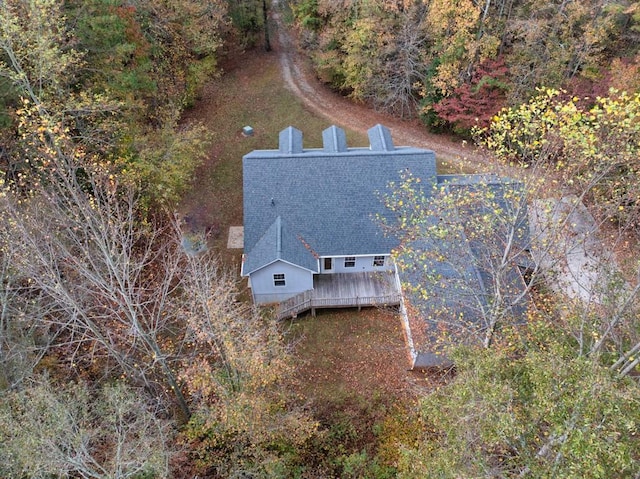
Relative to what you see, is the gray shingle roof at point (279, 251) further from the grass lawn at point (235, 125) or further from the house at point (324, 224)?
the grass lawn at point (235, 125)

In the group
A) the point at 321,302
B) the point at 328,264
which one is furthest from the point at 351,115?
the point at 321,302

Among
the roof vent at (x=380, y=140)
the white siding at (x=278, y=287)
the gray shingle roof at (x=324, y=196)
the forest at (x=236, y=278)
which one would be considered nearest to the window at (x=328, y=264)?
the gray shingle roof at (x=324, y=196)

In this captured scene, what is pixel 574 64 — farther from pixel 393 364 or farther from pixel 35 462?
pixel 35 462

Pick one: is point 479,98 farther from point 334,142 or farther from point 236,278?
point 236,278

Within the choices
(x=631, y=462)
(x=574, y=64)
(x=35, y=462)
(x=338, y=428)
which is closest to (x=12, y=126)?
(x=35, y=462)

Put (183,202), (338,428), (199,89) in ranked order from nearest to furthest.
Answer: (338,428), (183,202), (199,89)

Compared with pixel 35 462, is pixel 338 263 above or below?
below
